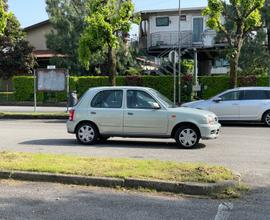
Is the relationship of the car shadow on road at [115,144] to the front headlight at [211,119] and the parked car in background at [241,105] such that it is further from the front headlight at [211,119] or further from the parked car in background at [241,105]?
the parked car in background at [241,105]

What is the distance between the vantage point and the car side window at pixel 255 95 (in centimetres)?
2041

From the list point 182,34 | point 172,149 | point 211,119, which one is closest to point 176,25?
point 182,34

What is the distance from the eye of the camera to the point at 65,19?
4634 centimetres

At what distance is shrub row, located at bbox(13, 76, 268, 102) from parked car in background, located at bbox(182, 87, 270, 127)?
12.7 meters

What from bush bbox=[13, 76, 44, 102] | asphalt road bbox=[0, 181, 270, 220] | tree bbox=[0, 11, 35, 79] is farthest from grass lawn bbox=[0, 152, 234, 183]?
tree bbox=[0, 11, 35, 79]

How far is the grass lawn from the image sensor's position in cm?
827

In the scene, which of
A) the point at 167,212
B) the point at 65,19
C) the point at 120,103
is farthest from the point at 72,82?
the point at 167,212

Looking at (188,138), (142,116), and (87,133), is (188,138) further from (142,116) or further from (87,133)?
(87,133)

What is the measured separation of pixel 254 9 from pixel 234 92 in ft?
18.5

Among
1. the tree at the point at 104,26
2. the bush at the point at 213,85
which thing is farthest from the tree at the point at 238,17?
the bush at the point at 213,85

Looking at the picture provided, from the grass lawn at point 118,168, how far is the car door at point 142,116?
140 inches

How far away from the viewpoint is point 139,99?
13.5 metres

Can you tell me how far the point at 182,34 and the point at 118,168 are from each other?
36930 millimetres

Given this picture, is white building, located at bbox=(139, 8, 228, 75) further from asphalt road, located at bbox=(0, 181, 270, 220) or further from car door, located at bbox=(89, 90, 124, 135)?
asphalt road, located at bbox=(0, 181, 270, 220)
